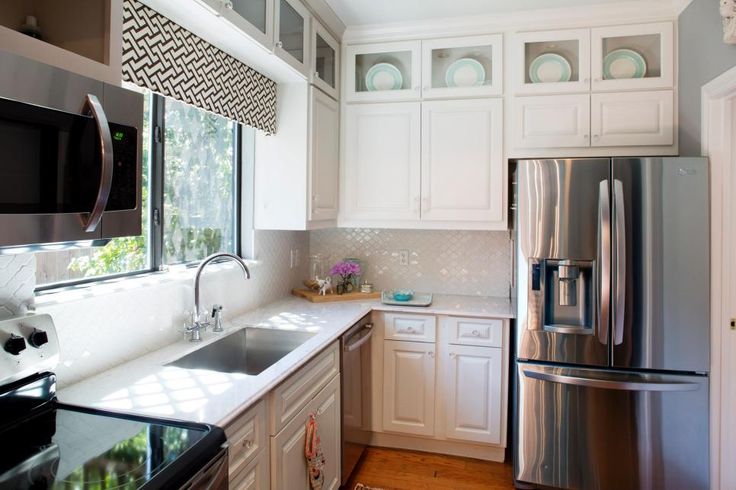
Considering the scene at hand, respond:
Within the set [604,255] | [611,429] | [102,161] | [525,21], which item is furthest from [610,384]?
[102,161]

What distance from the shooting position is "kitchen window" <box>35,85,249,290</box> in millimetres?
1732

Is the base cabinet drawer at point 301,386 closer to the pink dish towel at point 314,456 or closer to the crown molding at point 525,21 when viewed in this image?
the pink dish towel at point 314,456

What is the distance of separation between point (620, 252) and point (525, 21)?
4.75ft

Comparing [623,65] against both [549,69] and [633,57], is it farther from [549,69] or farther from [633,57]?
[549,69]

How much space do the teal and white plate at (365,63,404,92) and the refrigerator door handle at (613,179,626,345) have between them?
4.70 feet

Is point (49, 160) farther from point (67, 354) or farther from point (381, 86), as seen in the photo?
point (381, 86)

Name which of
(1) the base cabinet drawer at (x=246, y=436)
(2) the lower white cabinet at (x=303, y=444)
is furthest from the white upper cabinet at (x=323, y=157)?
(1) the base cabinet drawer at (x=246, y=436)

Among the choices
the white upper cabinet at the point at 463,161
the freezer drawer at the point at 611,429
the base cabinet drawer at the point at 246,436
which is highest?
the white upper cabinet at the point at 463,161

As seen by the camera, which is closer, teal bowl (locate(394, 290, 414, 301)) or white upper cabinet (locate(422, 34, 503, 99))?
white upper cabinet (locate(422, 34, 503, 99))

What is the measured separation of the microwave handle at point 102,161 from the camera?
3.24 feet

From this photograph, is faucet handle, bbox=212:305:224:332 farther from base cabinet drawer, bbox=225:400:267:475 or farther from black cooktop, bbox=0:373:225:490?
black cooktop, bbox=0:373:225:490

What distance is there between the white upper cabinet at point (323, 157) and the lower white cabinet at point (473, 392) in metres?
1.13

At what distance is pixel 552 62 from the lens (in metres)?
2.72

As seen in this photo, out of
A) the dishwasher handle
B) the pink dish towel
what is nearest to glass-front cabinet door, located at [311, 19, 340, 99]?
the dishwasher handle
